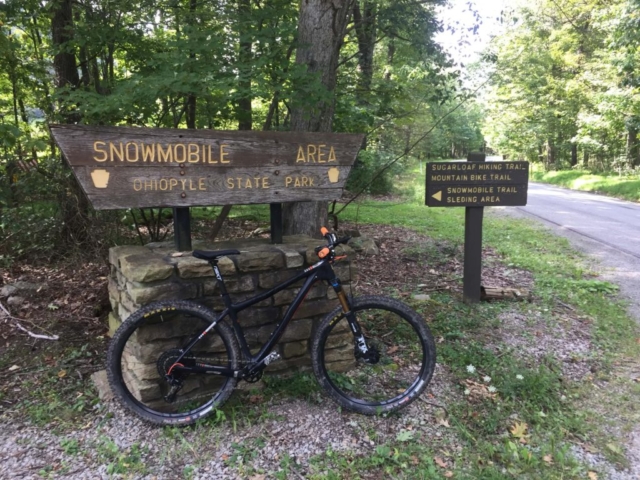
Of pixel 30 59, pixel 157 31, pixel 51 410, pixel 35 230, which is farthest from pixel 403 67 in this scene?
pixel 51 410

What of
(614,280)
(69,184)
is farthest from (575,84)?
(69,184)

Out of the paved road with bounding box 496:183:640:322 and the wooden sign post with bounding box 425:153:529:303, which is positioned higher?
the wooden sign post with bounding box 425:153:529:303

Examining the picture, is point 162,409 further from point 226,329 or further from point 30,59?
point 30,59

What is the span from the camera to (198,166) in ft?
9.81

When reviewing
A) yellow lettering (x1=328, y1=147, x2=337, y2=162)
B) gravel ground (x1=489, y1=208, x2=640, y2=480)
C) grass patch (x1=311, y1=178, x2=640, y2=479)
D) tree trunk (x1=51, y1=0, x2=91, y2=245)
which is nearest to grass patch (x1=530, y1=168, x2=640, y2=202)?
gravel ground (x1=489, y1=208, x2=640, y2=480)

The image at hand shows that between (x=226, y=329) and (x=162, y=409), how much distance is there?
0.71 m

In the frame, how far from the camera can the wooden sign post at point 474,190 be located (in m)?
5.02

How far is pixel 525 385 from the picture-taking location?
342 cm

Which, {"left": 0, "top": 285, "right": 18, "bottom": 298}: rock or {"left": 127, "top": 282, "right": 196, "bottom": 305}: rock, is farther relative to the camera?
{"left": 0, "top": 285, "right": 18, "bottom": 298}: rock

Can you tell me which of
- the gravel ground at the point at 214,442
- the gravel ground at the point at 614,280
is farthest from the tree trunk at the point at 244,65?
the gravel ground at the point at 614,280

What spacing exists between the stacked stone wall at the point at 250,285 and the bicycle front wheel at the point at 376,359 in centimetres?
5

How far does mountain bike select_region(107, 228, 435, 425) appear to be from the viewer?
2777mm

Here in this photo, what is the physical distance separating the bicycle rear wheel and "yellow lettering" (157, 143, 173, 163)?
905 mm

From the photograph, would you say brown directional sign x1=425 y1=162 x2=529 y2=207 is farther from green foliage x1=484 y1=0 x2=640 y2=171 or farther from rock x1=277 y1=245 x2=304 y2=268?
green foliage x1=484 y1=0 x2=640 y2=171
